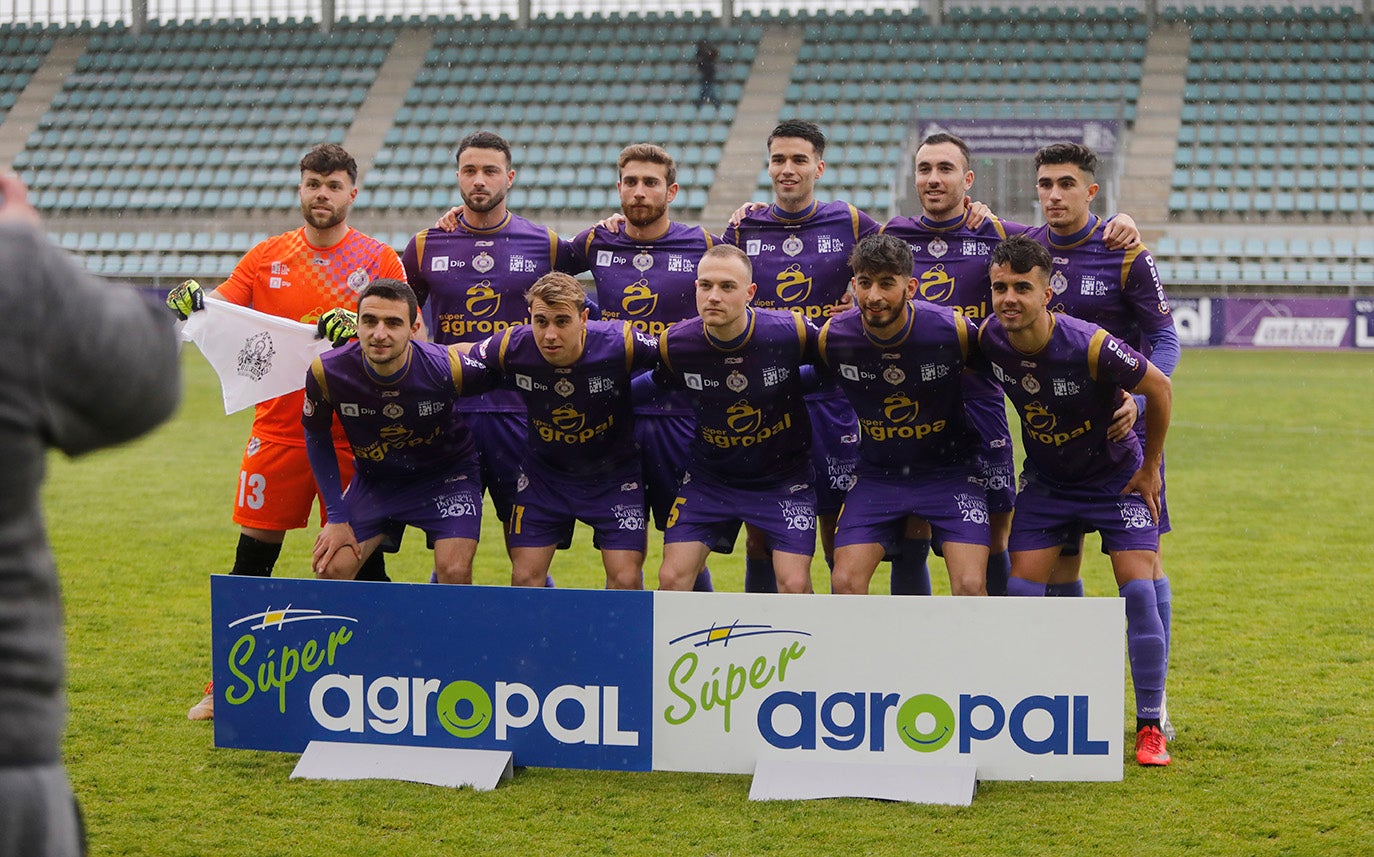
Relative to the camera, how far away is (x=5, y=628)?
152 cm

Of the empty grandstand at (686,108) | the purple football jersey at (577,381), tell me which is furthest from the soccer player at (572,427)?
the empty grandstand at (686,108)

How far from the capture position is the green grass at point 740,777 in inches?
153

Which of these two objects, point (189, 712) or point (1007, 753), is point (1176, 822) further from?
point (189, 712)

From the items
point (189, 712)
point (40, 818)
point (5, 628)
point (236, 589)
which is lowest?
point (189, 712)

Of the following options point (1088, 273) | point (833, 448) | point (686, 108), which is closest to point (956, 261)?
point (1088, 273)

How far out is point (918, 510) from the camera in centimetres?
499

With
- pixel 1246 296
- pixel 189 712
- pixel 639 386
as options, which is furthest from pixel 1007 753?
pixel 1246 296

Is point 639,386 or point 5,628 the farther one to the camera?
point 639,386

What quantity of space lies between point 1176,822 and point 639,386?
2.34m

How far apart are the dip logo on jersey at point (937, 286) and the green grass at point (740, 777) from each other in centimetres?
178

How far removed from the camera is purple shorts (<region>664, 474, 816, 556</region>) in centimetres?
507

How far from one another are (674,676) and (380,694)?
0.96 metres

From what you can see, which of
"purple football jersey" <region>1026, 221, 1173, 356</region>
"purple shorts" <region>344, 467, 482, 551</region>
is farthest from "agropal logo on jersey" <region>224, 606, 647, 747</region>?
"purple football jersey" <region>1026, 221, 1173, 356</region>

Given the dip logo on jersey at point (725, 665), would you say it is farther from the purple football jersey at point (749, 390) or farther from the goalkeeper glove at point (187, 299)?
the goalkeeper glove at point (187, 299)
